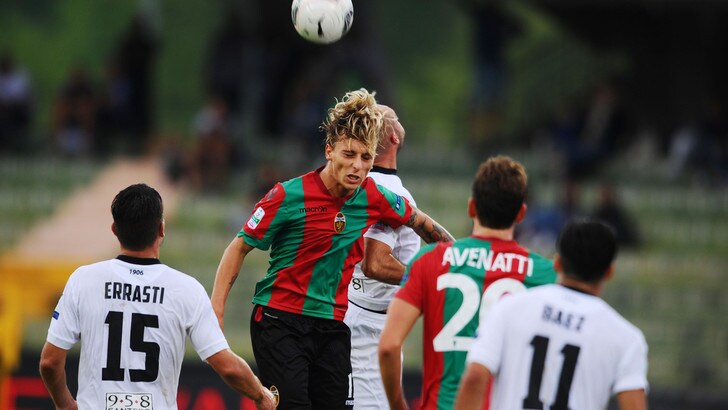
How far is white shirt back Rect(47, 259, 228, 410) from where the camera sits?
18.4 feet

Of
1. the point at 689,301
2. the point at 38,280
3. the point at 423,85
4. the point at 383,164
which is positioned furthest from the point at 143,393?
the point at 423,85

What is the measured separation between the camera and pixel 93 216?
64.3 ft

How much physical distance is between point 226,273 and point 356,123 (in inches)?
39.7

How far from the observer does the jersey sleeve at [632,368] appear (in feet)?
15.7

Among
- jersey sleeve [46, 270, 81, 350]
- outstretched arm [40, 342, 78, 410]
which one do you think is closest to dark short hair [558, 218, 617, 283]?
jersey sleeve [46, 270, 81, 350]

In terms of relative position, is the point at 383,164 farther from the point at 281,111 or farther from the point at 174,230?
the point at 281,111

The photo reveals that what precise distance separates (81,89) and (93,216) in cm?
200

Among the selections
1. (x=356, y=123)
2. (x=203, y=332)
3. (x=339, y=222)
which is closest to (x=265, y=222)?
(x=339, y=222)

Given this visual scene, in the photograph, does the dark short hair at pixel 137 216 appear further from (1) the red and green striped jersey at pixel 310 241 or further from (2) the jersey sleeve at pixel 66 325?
(1) the red and green striped jersey at pixel 310 241

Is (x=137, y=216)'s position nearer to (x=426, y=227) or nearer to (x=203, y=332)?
(x=203, y=332)

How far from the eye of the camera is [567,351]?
4832 millimetres

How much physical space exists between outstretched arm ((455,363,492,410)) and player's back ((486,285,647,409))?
0.08 m

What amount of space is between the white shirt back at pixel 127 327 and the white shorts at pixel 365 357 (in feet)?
5.60

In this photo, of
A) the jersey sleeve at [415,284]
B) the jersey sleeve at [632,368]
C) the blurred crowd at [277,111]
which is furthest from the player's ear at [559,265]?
the blurred crowd at [277,111]
